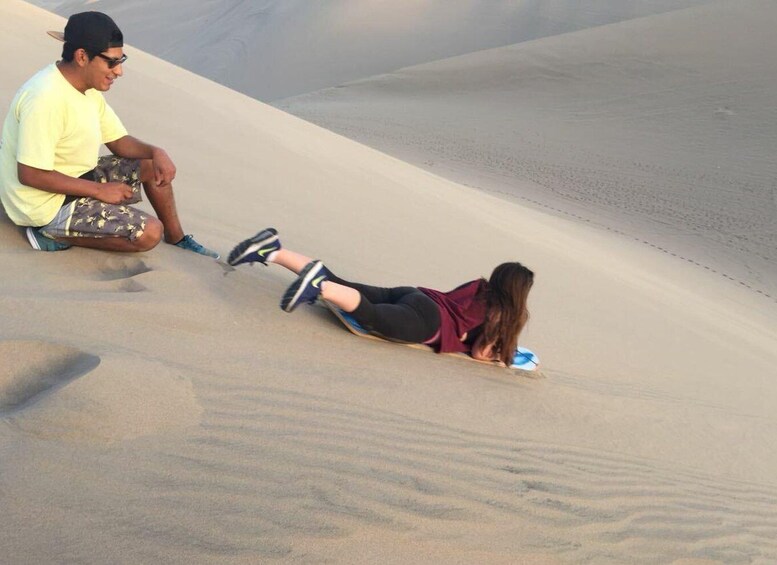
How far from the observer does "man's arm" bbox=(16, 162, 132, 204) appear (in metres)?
3.88

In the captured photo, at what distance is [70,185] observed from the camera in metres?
3.96

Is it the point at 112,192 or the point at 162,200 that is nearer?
the point at 112,192

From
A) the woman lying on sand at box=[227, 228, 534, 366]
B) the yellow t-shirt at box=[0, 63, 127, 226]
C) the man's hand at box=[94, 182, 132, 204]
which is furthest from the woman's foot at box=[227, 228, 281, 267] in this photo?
the yellow t-shirt at box=[0, 63, 127, 226]

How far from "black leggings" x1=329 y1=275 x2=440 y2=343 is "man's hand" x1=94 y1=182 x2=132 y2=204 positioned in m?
1.09

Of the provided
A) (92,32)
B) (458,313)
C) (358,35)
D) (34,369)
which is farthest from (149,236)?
(358,35)

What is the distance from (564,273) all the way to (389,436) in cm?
514

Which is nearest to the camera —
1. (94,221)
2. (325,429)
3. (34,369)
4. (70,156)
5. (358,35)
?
(34,369)

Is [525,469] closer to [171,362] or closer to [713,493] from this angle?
[713,493]

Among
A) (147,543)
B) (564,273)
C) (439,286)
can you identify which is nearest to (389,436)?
(147,543)

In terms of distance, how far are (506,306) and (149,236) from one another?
180 centimetres

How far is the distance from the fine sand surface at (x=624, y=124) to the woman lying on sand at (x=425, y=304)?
322 inches

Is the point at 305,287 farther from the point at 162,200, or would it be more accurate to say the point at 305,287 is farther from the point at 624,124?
the point at 624,124

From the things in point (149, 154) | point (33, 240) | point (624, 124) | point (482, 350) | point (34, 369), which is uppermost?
point (624, 124)

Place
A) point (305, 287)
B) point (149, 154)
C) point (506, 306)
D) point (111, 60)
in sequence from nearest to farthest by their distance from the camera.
Result: point (305, 287) → point (111, 60) → point (506, 306) → point (149, 154)
